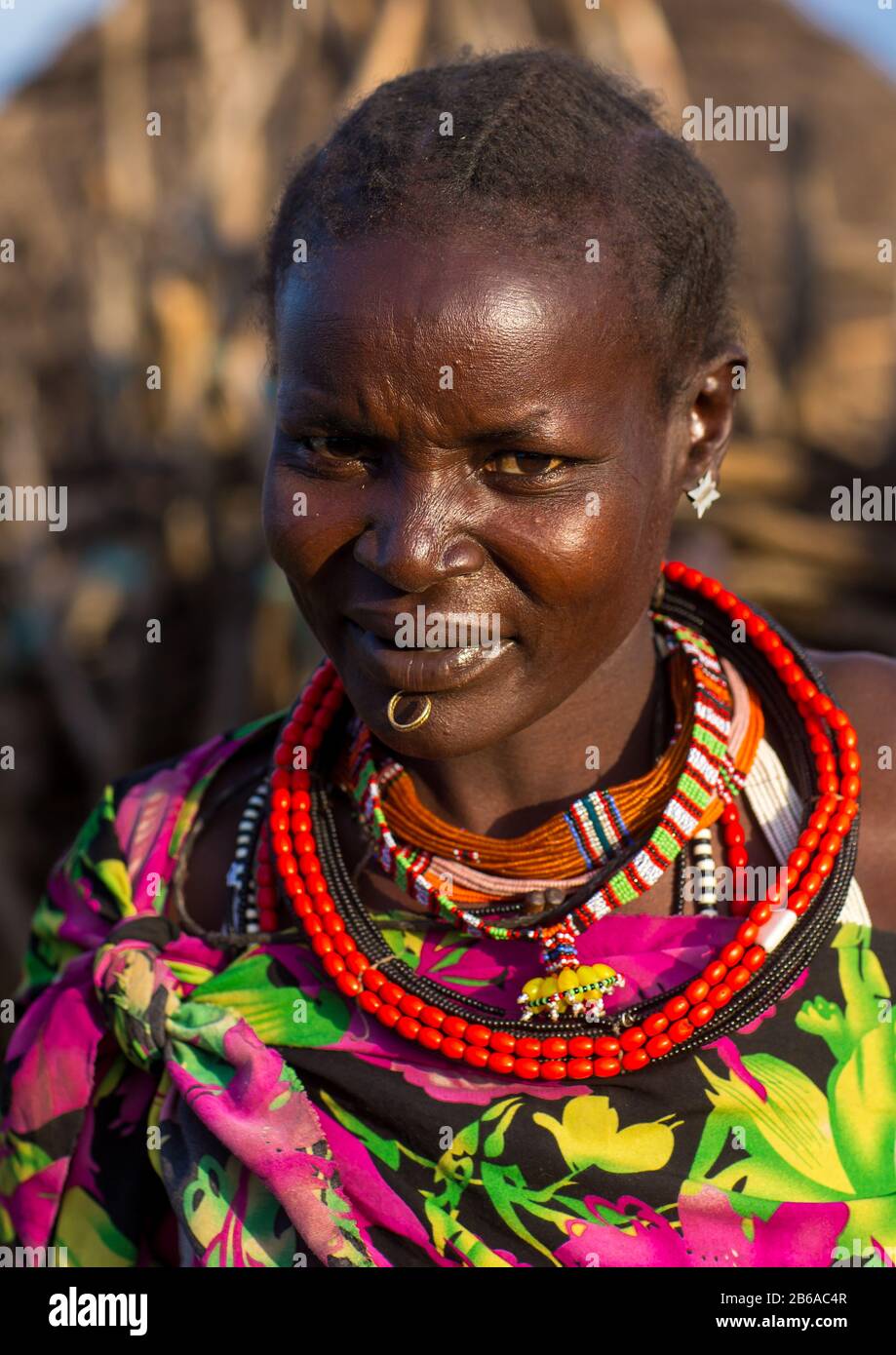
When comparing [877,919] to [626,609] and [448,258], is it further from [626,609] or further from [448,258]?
[448,258]

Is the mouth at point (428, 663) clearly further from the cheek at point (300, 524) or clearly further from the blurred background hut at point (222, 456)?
the blurred background hut at point (222, 456)

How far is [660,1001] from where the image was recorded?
200 centimetres

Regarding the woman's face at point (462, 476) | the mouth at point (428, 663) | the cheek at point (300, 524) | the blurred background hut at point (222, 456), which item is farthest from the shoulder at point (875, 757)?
the blurred background hut at point (222, 456)

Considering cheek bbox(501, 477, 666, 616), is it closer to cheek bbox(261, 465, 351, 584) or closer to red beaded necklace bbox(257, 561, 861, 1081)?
cheek bbox(261, 465, 351, 584)

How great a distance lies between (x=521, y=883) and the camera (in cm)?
213

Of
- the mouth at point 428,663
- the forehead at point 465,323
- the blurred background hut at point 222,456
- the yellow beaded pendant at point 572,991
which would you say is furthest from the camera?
the blurred background hut at point 222,456

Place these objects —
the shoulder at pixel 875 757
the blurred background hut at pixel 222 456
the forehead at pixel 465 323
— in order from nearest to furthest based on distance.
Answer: the forehead at pixel 465 323, the shoulder at pixel 875 757, the blurred background hut at pixel 222 456

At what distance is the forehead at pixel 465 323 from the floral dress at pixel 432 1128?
2.65 feet

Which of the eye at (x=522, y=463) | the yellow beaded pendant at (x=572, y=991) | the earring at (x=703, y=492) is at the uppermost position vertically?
the earring at (x=703, y=492)

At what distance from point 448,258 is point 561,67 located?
44cm

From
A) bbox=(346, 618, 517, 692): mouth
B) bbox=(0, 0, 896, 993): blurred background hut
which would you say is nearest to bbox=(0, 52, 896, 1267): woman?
bbox=(346, 618, 517, 692): mouth

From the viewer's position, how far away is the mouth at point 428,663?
1.90 metres

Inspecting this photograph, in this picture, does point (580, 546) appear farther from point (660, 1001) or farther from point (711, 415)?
point (660, 1001)

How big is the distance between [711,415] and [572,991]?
879 millimetres
